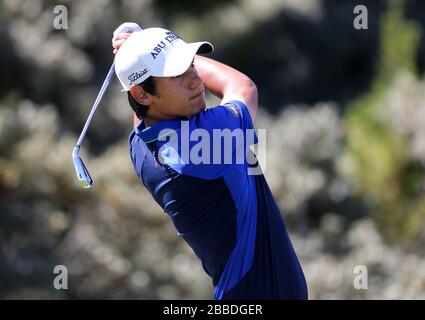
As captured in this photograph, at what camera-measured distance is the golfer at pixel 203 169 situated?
261 centimetres

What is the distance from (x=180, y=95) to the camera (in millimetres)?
2635

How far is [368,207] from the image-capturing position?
295 inches

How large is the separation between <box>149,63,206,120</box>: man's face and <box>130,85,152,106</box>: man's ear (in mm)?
22

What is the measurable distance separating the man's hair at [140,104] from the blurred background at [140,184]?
3.00 meters

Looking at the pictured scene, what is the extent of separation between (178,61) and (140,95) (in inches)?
6.5

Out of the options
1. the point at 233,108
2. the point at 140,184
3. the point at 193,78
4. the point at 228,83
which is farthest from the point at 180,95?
the point at 140,184

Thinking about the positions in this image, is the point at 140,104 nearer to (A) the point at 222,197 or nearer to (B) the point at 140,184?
(A) the point at 222,197

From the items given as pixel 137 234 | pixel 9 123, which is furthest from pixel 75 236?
pixel 9 123

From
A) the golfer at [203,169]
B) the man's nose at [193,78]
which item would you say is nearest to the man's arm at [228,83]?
the golfer at [203,169]

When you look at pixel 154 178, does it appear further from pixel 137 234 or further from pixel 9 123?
pixel 137 234

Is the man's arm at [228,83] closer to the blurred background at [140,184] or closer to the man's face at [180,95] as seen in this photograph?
the man's face at [180,95]

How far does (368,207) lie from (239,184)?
4995 millimetres

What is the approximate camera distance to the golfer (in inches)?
103

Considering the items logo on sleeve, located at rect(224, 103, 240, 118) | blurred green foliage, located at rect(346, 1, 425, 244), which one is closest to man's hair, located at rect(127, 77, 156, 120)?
logo on sleeve, located at rect(224, 103, 240, 118)
